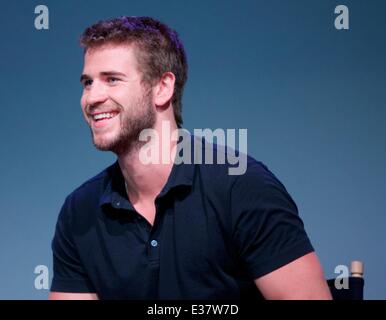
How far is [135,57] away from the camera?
1.65 meters

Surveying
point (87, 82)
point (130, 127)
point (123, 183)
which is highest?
point (87, 82)

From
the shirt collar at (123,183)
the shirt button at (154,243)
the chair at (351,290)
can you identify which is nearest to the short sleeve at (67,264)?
the shirt collar at (123,183)

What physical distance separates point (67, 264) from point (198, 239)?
38 cm

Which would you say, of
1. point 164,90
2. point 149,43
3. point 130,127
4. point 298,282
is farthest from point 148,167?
point 298,282

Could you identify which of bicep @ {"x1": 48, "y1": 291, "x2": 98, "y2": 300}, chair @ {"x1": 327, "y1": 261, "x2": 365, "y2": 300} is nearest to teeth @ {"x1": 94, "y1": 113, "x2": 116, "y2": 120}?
bicep @ {"x1": 48, "y1": 291, "x2": 98, "y2": 300}

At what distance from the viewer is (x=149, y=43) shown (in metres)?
1.69

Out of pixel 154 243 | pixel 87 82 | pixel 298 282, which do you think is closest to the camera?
pixel 298 282

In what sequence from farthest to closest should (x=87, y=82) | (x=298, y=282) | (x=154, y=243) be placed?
(x=87, y=82) → (x=154, y=243) → (x=298, y=282)

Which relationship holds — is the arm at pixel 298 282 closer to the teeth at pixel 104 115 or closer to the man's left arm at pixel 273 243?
the man's left arm at pixel 273 243

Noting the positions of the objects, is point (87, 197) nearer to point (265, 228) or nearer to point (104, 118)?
point (104, 118)

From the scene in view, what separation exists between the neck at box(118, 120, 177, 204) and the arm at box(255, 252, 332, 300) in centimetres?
35

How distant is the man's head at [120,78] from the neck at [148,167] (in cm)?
3

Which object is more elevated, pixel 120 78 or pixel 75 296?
pixel 120 78
